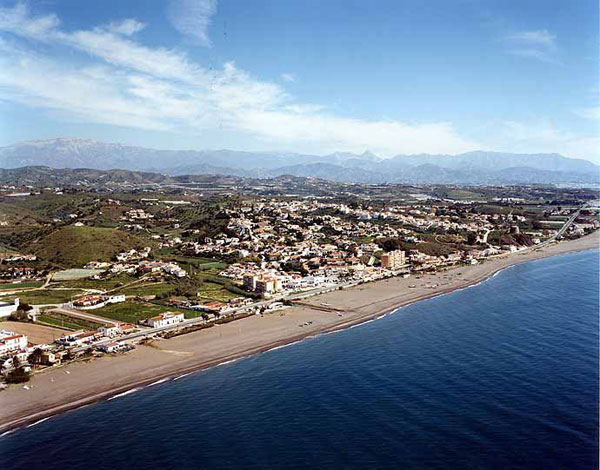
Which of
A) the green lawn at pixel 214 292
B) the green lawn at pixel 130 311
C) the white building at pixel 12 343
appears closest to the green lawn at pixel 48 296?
the green lawn at pixel 130 311

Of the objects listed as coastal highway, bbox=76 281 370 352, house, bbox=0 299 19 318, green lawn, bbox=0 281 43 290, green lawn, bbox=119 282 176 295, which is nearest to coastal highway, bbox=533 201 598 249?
coastal highway, bbox=76 281 370 352

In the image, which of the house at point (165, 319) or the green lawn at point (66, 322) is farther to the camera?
the house at point (165, 319)

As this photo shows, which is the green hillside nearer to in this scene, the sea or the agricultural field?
the agricultural field

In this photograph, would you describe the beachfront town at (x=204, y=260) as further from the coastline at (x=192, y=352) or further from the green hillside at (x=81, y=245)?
the coastline at (x=192, y=352)

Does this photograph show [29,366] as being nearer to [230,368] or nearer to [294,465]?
[230,368]

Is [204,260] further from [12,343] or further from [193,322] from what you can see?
[12,343]

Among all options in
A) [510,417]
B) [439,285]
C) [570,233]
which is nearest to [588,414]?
[510,417]
